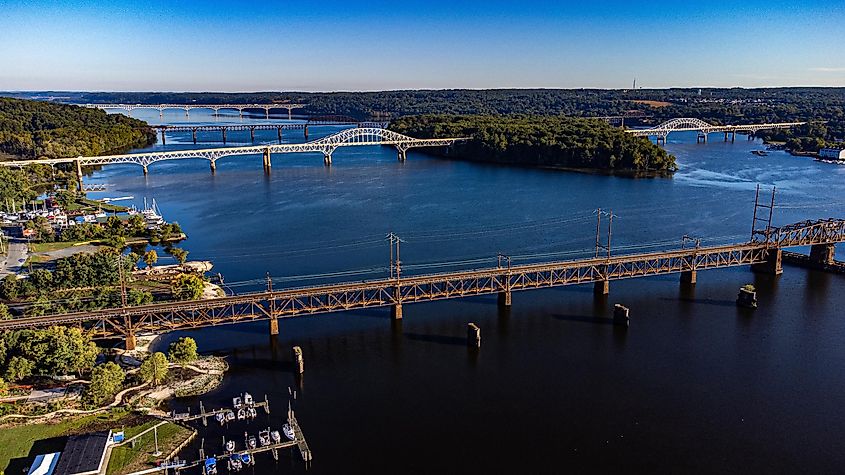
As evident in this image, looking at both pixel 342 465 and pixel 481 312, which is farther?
pixel 481 312

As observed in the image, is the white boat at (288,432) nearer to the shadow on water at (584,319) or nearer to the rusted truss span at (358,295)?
the rusted truss span at (358,295)

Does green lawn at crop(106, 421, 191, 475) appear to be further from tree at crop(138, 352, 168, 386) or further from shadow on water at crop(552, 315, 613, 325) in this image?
shadow on water at crop(552, 315, 613, 325)

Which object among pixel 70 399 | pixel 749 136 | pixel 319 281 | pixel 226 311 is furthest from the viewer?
pixel 749 136

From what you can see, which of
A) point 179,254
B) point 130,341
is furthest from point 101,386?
point 179,254

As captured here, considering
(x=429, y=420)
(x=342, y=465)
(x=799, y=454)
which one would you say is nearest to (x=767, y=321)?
(x=799, y=454)

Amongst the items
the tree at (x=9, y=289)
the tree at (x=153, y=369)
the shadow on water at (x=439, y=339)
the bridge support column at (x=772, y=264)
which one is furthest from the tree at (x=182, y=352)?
the bridge support column at (x=772, y=264)

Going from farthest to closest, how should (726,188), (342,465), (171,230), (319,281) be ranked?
(726,188) → (171,230) → (319,281) → (342,465)

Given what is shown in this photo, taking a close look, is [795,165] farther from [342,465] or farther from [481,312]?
[342,465]
